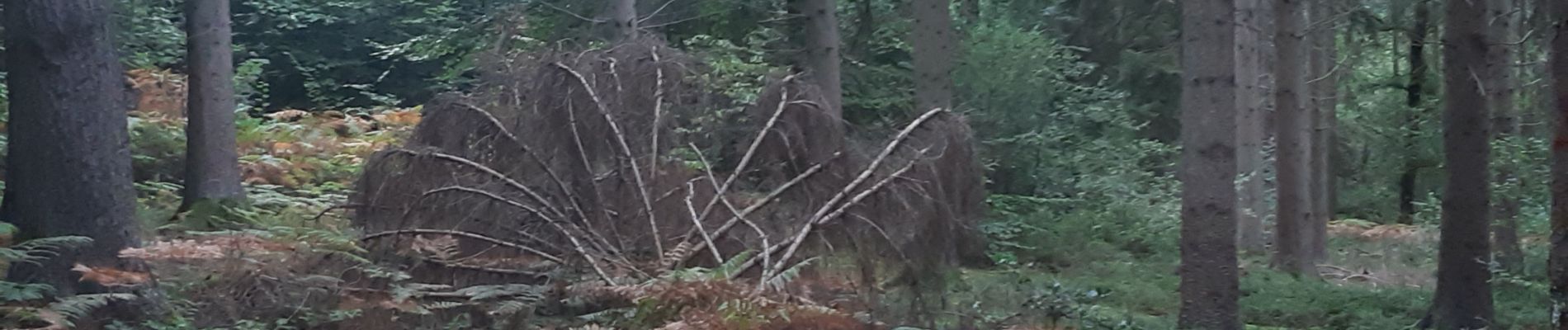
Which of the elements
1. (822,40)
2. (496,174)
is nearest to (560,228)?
(496,174)

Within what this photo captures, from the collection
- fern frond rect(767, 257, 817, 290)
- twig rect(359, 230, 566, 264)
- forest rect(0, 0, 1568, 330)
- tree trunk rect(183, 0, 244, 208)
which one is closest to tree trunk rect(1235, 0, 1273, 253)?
forest rect(0, 0, 1568, 330)

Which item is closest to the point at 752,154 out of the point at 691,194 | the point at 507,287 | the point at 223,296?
the point at 691,194

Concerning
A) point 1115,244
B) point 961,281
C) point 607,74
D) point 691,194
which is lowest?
point 1115,244

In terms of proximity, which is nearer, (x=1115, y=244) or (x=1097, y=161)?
(x=1115, y=244)

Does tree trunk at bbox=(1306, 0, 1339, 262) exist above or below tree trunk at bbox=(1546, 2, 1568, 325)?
below

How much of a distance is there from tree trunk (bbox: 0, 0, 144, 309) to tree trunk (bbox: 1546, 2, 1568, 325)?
23.7ft

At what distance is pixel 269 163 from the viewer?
16.5 meters

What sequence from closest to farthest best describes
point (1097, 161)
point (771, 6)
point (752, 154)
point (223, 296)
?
1. point (223, 296)
2. point (752, 154)
3. point (771, 6)
4. point (1097, 161)

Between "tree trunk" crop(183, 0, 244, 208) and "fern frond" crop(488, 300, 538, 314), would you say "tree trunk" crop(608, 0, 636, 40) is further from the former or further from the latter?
"fern frond" crop(488, 300, 538, 314)

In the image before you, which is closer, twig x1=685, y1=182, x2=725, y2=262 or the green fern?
the green fern

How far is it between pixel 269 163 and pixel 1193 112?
38.0 feet

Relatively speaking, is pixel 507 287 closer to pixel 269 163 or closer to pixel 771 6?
pixel 269 163

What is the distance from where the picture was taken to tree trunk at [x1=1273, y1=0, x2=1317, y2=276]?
1538 cm

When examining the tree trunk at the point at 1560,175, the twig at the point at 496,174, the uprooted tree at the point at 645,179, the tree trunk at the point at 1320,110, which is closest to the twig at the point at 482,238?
the uprooted tree at the point at 645,179
